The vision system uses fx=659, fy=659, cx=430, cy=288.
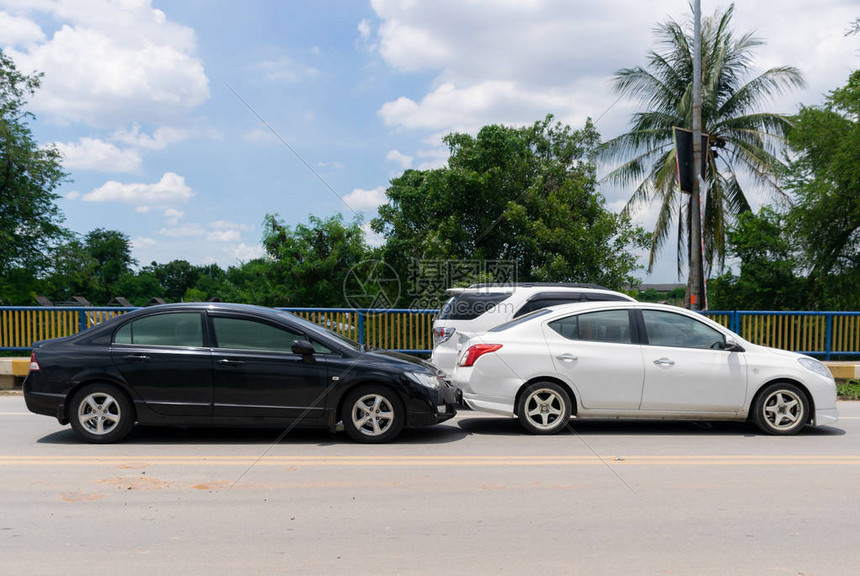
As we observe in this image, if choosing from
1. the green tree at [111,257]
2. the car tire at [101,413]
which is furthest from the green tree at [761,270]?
the green tree at [111,257]

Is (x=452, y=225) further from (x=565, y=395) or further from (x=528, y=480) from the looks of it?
(x=528, y=480)

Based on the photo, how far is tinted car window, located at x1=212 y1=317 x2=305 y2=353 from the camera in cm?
702

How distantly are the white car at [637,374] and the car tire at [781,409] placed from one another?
11 mm

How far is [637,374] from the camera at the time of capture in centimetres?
743

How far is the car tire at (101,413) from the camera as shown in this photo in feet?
22.6

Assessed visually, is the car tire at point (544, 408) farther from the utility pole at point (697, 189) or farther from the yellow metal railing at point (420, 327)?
the utility pole at point (697, 189)

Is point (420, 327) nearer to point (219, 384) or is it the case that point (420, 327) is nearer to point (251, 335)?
point (251, 335)

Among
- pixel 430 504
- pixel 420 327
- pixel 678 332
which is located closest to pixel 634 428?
pixel 678 332

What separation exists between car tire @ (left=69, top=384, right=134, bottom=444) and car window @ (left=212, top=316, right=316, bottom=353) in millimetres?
1166

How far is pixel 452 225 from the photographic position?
2377cm

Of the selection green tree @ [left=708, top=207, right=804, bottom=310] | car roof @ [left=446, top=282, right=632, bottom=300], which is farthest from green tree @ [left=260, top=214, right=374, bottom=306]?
car roof @ [left=446, top=282, right=632, bottom=300]

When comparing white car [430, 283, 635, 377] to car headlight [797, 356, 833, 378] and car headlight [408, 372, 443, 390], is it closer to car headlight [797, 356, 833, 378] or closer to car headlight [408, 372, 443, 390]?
car headlight [408, 372, 443, 390]

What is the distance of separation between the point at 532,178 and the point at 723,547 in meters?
22.0

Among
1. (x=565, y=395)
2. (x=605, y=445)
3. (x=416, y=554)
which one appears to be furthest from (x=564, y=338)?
(x=416, y=554)
